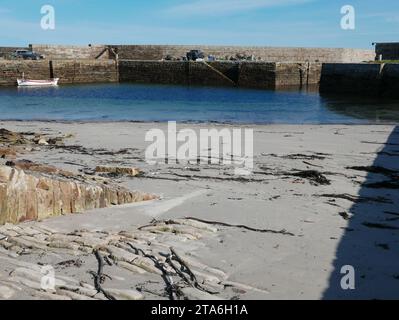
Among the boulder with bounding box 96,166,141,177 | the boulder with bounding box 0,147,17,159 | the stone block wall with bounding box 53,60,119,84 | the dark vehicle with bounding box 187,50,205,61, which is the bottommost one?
the boulder with bounding box 96,166,141,177

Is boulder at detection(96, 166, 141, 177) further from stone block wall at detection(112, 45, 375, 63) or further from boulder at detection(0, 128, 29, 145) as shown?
stone block wall at detection(112, 45, 375, 63)

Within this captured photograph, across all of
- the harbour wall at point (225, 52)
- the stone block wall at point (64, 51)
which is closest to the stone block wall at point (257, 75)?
the harbour wall at point (225, 52)

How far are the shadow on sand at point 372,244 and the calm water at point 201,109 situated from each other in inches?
496

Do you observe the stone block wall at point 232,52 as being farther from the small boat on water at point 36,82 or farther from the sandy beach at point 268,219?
the sandy beach at point 268,219

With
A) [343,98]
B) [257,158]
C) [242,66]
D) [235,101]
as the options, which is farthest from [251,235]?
[242,66]

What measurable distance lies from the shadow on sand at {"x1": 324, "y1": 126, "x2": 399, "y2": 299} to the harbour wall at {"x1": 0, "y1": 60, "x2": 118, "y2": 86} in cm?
4036

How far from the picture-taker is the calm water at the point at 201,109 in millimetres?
21922

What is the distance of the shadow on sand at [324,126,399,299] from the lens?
189 inches

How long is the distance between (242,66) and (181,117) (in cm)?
2581

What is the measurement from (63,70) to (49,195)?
42.8m

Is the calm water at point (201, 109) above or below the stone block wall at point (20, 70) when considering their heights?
below

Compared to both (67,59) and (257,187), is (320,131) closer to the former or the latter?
(257,187)

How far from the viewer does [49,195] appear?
23.0 ft

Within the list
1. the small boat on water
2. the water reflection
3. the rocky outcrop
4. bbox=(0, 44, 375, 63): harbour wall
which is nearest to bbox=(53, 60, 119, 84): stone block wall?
the small boat on water
